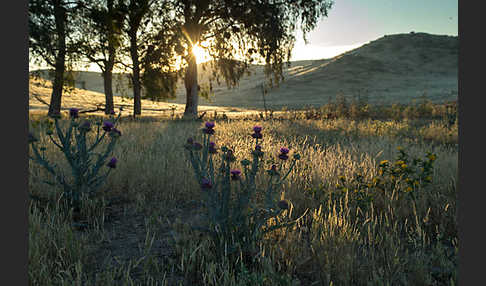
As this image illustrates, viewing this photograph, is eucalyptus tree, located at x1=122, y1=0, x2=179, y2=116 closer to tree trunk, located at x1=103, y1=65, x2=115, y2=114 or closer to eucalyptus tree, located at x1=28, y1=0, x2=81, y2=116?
tree trunk, located at x1=103, y1=65, x2=115, y2=114

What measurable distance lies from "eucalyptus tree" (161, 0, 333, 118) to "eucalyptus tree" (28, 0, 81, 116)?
5.02 meters

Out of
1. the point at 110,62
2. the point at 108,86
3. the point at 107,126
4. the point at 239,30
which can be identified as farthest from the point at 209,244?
the point at 108,86

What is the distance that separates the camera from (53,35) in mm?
13781

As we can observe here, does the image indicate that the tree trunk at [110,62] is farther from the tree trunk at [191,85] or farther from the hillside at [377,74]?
the hillside at [377,74]

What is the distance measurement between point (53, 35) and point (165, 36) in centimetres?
507

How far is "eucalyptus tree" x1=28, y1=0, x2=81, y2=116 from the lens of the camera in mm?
12758

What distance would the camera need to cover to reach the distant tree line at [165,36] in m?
13.5

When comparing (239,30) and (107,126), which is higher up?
(239,30)

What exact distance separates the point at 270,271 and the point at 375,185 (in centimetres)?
199

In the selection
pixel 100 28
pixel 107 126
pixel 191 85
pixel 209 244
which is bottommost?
pixel 209 244

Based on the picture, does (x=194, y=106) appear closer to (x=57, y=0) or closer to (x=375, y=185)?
(x=57, y=0)

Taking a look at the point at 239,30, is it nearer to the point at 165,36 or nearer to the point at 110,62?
the point at 165,36

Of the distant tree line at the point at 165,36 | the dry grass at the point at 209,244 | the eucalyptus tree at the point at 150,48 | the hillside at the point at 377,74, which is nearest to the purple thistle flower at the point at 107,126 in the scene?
the dry grass at the point at 209,244

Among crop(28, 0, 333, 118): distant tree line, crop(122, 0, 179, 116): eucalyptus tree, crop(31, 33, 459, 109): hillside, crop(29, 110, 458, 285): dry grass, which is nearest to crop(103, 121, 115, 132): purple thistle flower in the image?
crop(29, 110, 458, 285): dry grass
